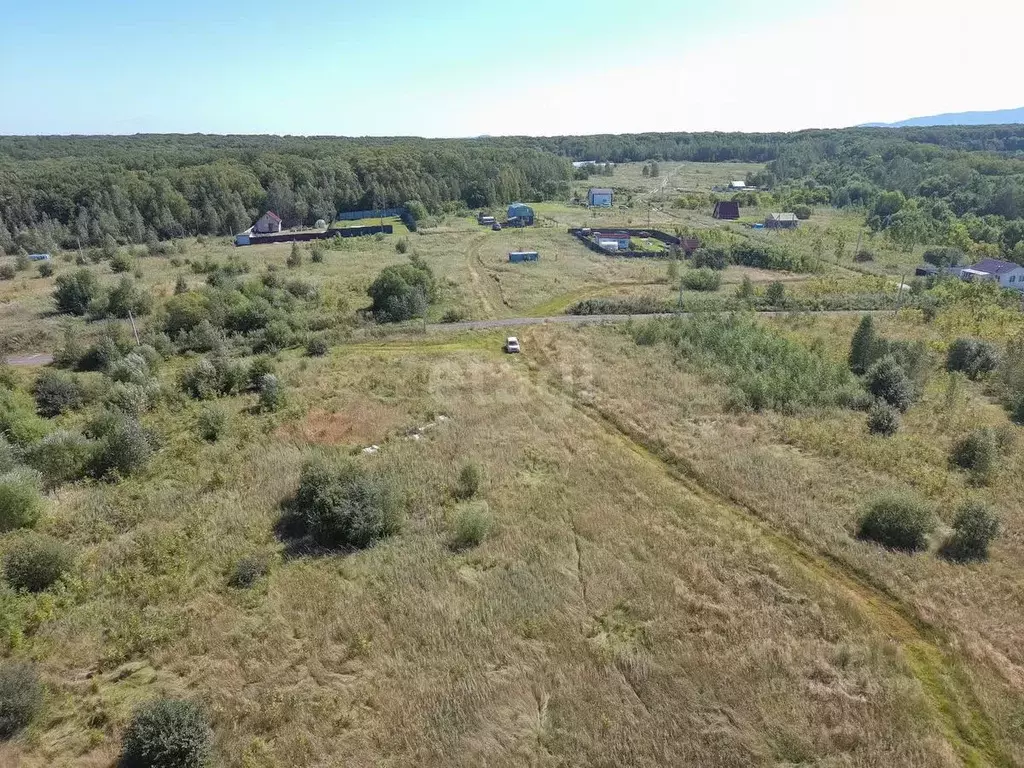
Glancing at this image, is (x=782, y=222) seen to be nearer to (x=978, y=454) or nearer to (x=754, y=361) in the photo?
(x=754, y=361)

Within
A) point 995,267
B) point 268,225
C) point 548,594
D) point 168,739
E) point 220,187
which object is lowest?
point 548,594

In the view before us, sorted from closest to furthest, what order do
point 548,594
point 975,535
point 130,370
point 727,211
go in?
1. point 548,594
2. point 975,535
3. point 130,370
4. point 727,211

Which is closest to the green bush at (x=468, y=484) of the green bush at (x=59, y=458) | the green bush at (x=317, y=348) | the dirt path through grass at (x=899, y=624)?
the dirt path through grass at (x=899, y=624)

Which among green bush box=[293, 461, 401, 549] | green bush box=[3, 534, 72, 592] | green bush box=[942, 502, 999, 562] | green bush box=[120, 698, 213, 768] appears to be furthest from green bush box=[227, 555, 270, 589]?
green bush box=[942, 502, 999, 562]

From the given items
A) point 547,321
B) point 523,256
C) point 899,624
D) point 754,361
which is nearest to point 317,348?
point 547,321

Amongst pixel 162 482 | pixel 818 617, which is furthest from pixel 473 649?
pixel 162 482

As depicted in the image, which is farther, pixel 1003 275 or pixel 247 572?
pixel 1003 275

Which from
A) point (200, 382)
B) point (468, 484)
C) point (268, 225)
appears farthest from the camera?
point (268, 225)
